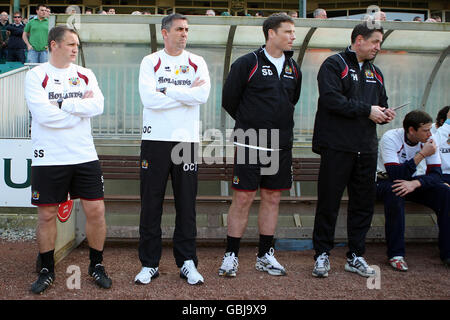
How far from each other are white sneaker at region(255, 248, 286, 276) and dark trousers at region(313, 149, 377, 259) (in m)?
0.35

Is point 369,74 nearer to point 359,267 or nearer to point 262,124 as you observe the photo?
point 262,124

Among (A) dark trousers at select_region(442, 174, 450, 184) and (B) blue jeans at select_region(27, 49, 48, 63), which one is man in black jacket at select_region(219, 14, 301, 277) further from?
(B) blue jeans at select_region(27, 49, 48, 63)

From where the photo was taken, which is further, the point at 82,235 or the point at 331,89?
the point at 82,235

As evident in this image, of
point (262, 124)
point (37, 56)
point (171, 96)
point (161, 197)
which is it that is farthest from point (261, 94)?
point (37, 56)

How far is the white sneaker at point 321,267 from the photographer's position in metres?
4.02

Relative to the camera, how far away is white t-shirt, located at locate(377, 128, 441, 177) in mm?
4711

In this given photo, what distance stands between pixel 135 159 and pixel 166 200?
3.12 ft

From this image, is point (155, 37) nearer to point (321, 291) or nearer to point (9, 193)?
point (9, 193)

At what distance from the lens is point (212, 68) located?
21.1 feet

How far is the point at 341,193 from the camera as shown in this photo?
13.7ft

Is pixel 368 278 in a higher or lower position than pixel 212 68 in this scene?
lower

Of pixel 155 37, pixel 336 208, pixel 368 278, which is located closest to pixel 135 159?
pixel 155 37

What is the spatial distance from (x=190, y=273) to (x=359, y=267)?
1.46 meters

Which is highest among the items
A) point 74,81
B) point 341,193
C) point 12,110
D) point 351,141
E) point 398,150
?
point 74,81
